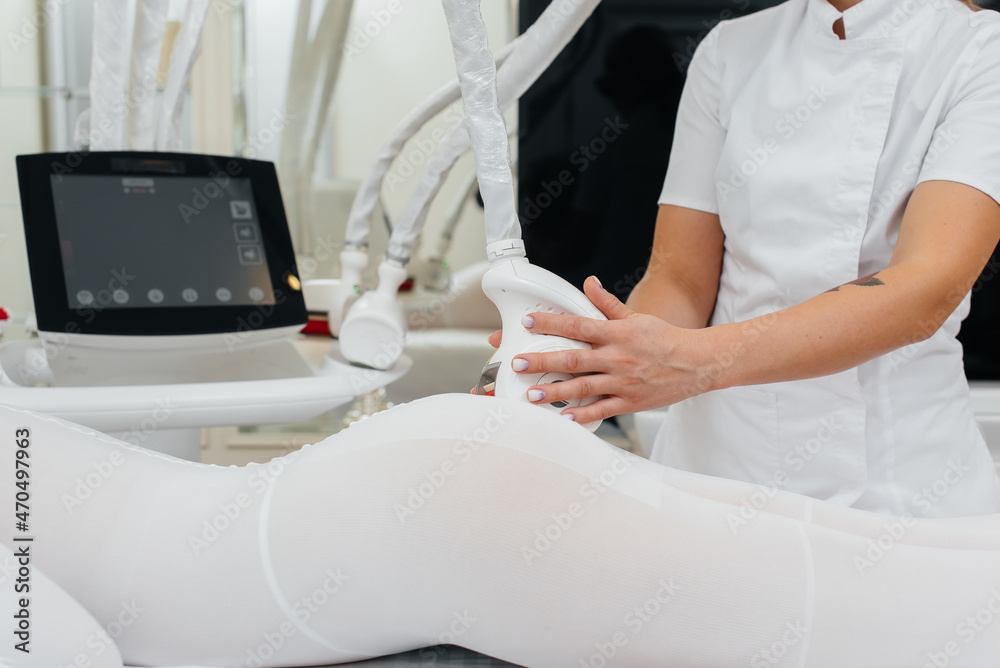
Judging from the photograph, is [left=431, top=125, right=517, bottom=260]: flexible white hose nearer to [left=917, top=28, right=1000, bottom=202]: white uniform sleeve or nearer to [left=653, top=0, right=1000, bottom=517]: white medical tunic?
[left=653, top=0, right=1000, bottom=517]: white medical tunic

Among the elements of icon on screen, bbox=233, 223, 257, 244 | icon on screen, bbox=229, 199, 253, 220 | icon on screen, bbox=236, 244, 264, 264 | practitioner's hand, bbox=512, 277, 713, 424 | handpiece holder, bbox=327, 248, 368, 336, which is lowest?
handpiece holder, bbox=327, 248, 368, 336

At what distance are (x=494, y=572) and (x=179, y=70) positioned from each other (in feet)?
3.35

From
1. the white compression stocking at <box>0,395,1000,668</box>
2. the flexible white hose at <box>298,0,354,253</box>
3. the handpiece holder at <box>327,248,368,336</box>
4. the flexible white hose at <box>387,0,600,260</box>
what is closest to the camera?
the white compression stocking at <box>0,395,1000,668</box>

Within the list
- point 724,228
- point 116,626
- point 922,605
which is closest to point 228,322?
point 116,626

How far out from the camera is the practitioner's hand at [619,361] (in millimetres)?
695

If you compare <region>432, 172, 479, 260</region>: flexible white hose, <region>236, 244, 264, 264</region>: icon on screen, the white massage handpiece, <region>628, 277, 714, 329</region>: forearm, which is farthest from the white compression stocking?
<region>432, 172, 479, 260</region>: flexible white hose

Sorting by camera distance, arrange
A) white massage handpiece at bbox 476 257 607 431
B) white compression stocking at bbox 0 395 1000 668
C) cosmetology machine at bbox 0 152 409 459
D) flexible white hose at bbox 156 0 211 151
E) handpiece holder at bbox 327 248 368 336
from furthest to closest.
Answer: handpiece holder at bbox 327 248 368 336 → flexible white hose at bbox 156 0 211 151 → cosmetology machine at bbox 0 152 409 459 → white massage handpiece at bbox 476 257 607 431 → white compression stocking at bbox 0 395 1000 668

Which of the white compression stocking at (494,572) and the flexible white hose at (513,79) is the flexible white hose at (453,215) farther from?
the white compression stocking at (494,572)

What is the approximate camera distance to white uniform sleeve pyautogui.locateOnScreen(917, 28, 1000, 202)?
2.64 ft

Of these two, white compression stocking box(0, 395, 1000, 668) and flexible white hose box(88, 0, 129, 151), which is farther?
flexible white hose box(88, 0, 129, 151)

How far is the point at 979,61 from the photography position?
0.86 meters

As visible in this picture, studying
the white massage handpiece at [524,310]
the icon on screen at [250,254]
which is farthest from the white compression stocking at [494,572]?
Result: the icon on screen at [250,254]

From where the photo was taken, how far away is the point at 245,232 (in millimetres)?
1136

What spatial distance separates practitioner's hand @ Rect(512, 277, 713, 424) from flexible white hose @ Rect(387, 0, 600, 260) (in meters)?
0.47
